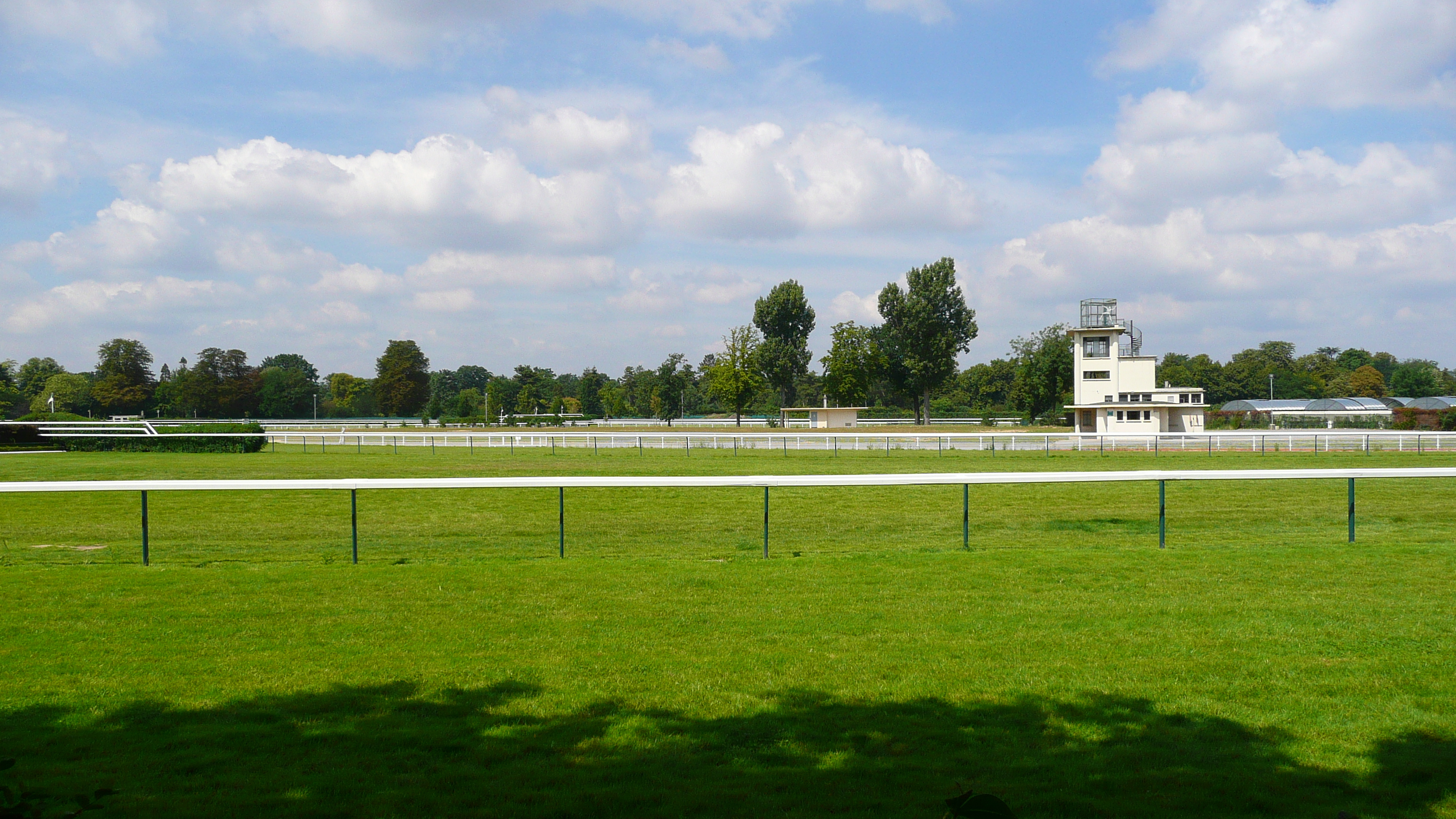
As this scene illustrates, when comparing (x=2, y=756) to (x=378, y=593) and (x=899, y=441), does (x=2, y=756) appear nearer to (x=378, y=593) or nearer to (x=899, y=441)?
(x=378, y=593)

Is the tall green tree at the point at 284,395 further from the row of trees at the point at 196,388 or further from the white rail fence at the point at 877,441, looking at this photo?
the white rail fence at the point at 877,441

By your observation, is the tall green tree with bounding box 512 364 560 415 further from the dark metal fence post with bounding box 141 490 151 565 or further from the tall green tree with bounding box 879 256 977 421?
the dark metal fence post with bounding box 141 490 151 565

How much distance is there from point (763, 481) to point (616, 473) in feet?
50.8

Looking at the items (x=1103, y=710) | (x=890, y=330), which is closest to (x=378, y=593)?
(x=1103, y=710)

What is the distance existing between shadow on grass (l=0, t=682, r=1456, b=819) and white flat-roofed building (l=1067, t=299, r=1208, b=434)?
50564 millimetres

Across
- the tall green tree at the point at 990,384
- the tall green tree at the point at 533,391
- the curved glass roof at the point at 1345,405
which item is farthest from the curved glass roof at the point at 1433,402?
the tall green tree at the point at 533,391

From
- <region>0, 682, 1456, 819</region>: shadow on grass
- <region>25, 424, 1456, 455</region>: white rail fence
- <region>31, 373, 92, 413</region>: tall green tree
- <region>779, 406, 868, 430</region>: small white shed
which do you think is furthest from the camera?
<region>31, 373, 92, 413</region>: tall green tree

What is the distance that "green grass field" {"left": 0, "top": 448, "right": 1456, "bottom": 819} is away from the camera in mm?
4199

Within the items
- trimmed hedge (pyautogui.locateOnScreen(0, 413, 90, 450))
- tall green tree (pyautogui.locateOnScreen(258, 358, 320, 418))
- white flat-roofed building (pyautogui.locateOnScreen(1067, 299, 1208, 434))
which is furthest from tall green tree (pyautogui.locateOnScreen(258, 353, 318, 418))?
white flat-roofed building (pyautogui.locateOnScreen(1067, 299, 1208, 434))

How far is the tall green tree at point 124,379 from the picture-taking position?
3976 inches

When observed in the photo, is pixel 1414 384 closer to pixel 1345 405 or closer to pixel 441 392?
pixel 1345 405

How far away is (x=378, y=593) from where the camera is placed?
887 centimetres

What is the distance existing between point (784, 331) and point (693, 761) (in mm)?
86459

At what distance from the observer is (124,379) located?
4011 inches
